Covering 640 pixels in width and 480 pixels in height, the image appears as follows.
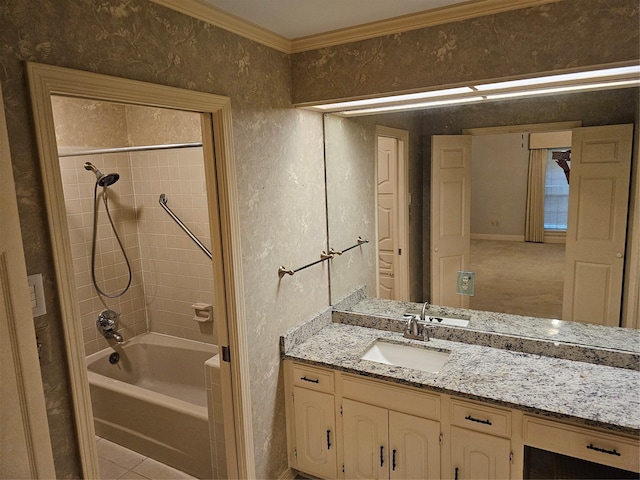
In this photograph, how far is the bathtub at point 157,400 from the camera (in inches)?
102

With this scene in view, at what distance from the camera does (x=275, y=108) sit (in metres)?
2.13

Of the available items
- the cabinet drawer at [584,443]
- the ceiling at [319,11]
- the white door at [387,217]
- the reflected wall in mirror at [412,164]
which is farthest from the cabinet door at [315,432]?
the ceiling at [319,11]

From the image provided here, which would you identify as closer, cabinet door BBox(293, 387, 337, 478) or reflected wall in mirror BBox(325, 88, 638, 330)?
reflected wall in mirror BBox(325, 88, 638, 330)

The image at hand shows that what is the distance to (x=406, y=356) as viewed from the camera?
91.2 inches

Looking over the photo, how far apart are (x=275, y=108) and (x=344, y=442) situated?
1708mm

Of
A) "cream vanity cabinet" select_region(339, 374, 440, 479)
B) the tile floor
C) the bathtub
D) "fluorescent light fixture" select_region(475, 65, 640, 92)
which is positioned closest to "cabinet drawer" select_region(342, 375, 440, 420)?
"cream vanity cabinet" select_region(339, 374, 440, 479)

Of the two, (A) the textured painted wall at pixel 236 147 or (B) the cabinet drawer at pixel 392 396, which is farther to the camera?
(B) the cabinet drawer at pixel 392 396

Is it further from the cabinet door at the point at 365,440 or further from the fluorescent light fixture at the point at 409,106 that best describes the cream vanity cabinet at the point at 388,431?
the fluorescent light fixture at the point at 409,106

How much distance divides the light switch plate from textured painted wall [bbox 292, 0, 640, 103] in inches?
58.1

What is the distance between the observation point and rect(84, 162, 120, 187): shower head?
9.96 ft

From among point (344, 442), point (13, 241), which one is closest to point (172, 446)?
point (344, 442)

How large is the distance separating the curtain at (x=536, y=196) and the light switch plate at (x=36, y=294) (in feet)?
6.48

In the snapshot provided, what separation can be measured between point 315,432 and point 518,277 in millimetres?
1316

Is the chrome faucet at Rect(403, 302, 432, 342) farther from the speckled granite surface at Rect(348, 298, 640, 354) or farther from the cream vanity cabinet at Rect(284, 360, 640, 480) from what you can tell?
the cream vanity cabinet at Rect(284, 360, 640, 480)
